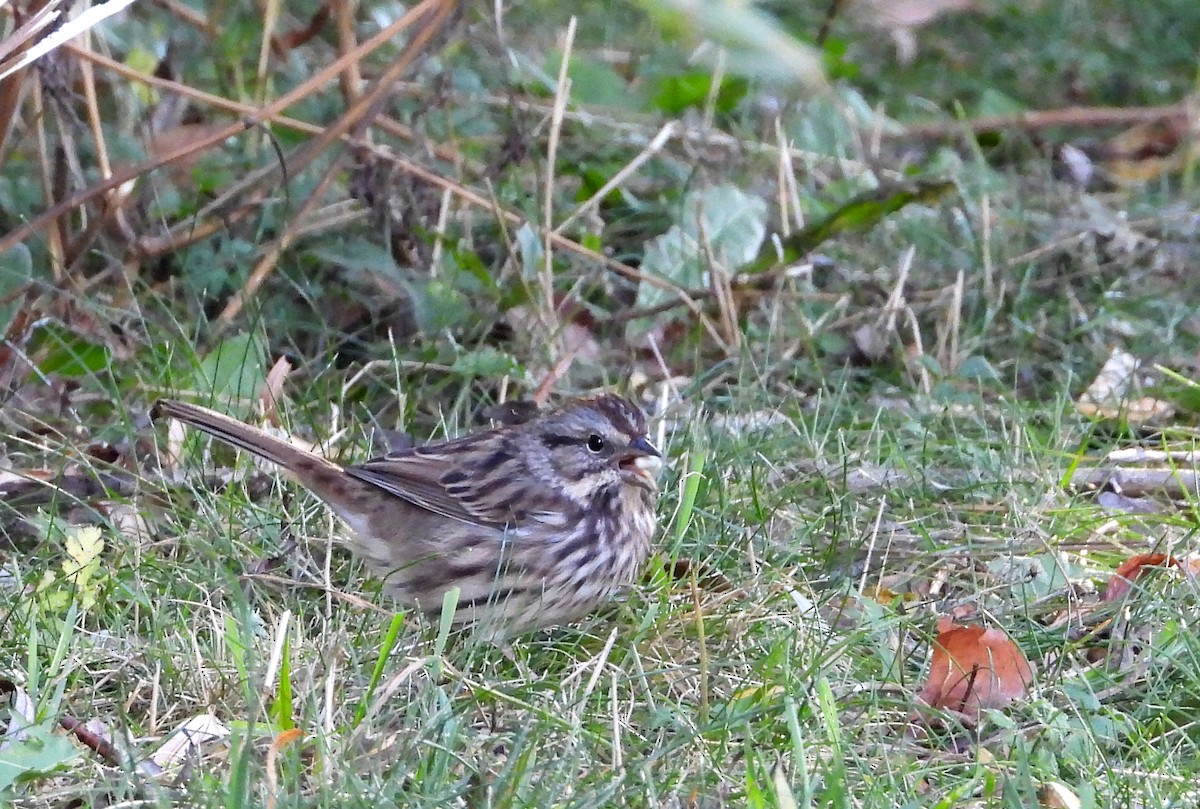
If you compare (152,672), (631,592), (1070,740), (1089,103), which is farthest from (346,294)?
(1089,103)

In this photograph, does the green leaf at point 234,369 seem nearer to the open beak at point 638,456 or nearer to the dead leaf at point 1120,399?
the open beak at point 638,456

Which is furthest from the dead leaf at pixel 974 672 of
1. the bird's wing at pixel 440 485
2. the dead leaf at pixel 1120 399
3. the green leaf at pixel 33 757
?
the green leaf at pixel 33 757

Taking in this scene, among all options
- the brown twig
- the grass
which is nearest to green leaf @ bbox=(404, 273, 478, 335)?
the grass

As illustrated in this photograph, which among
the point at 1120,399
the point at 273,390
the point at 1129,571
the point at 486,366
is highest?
the point at 273,390

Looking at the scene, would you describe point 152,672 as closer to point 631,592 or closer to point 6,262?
point 631,592

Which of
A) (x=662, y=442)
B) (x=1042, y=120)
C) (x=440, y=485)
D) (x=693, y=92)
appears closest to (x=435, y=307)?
(x=662, y=442)

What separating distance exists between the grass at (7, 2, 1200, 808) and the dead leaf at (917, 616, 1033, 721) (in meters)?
0.07

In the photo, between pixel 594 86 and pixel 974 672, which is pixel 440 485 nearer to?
pixel 974 672

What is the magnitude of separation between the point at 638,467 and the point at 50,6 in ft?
5.80

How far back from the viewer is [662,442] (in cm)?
455

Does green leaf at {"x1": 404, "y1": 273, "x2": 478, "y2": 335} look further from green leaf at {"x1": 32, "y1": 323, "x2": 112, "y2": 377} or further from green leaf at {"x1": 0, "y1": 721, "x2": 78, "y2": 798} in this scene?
green leaf at {"x1": 0, "y1": 721, "x2": 78, "y2": 798}

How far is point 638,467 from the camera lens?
13.8 ft

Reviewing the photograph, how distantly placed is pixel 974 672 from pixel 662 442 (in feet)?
4.87

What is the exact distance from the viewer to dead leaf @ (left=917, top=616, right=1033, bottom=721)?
3277 millimetres
